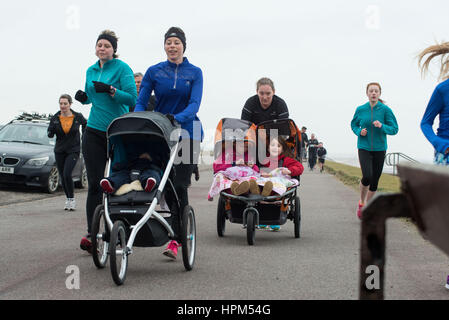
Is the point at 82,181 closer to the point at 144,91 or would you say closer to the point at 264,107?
the point at 264,107

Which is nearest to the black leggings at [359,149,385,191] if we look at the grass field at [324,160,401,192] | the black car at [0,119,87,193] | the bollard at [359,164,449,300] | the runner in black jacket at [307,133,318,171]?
the grass field at [324,160,401,192]

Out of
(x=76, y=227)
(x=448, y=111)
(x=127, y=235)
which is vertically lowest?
(x=76, y=227)

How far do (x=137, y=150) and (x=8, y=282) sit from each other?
1631mm

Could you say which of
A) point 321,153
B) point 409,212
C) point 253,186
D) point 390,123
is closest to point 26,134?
point 390,123

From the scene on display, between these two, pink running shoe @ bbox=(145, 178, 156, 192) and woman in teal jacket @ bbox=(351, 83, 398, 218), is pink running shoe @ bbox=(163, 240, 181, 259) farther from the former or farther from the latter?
woman in teal jacket @ bbox=(351, 83, 398, 218)

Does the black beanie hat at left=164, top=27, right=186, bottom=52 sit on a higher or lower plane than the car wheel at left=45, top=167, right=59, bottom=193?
higher

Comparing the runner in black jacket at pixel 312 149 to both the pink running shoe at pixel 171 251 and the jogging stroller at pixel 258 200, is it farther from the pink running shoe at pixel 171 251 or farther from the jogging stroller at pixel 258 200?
the pink running shoe at pixel 171 251

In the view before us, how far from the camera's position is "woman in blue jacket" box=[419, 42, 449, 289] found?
5.28 m

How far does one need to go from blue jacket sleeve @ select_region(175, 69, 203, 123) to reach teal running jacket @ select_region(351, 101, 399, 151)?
416cm

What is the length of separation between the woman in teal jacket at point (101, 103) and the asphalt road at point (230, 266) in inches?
33.9

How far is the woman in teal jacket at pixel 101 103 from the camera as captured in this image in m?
6.38
